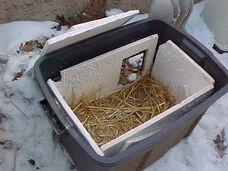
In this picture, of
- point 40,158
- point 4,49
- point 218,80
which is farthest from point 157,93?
point 4,49

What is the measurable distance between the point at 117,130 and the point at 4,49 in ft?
2.18

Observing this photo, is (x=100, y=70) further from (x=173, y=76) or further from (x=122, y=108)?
(x=173, y=76)

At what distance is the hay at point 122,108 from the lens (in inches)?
58.6

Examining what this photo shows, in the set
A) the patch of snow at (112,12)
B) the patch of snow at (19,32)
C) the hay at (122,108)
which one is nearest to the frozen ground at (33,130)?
the patch of snow at (19,32)

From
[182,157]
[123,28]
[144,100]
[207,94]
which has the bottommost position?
[182,157]

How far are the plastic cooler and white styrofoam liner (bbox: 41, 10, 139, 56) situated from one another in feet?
0.09

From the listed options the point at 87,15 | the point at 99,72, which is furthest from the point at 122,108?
the point at 87,15

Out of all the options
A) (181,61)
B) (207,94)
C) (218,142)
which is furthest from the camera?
(218,142)

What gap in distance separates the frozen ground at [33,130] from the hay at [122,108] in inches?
6.5

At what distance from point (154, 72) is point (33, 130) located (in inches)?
23.2

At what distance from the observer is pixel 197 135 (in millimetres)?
1601

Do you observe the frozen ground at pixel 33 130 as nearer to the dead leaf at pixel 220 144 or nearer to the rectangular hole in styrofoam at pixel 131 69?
the dead leaf at pixel 220 144

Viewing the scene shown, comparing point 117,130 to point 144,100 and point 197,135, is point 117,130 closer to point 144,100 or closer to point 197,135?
point 144,100

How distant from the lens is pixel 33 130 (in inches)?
58.5
